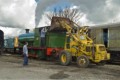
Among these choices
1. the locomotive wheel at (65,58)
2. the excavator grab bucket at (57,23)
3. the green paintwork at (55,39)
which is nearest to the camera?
the locomotive wheel at (65,58)

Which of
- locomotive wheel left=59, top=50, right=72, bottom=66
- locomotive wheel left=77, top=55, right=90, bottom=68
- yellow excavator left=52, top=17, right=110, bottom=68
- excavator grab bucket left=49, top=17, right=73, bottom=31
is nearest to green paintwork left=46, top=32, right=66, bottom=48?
excavator grab bucket left=49, top=17, right=73, bottom=31

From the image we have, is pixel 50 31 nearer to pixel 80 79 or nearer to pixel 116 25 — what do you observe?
pixel 116 25

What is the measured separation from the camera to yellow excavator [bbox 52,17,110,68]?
2009 cm

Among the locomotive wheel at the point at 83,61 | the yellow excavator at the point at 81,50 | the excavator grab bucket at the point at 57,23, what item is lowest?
the locomotive wheel at the point at 83,61

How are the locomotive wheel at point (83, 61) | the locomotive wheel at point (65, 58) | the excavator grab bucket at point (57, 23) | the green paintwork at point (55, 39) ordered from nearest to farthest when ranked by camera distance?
the locomotive wheel at point (83, 61)
the locomotive wheel at point (65, 58)
the excavator grab bucket at point (57, 23)
the green paintwork at point (55, 39)

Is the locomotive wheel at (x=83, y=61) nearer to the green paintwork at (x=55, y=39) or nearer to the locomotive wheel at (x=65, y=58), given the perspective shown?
the locomotive wheel at (x=65, y=58)

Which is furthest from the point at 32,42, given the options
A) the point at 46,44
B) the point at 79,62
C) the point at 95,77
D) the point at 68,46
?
the point at 95,77

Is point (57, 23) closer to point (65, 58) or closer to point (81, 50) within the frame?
point (65, 58)

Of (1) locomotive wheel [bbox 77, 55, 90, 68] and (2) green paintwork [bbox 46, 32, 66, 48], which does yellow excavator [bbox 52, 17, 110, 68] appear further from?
(2) green paintwork [bbox 46, 32, 66, 48]

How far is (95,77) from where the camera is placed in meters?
15.4

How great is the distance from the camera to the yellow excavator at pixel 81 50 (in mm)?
20094

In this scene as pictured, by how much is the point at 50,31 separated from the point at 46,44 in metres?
1.27

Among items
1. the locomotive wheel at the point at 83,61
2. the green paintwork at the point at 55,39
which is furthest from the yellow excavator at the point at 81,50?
the green paintwork at the point at 55,39

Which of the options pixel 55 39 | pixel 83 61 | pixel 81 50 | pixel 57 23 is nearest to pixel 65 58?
pixel 81 50
